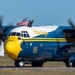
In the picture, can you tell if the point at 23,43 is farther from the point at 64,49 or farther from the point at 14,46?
the point at 64,49

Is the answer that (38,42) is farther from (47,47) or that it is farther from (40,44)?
(47,47)

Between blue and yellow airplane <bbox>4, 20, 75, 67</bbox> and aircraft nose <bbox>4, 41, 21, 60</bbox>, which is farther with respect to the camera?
blue and yellow airplane <bbox>4, 20, 75, 67</bbox>

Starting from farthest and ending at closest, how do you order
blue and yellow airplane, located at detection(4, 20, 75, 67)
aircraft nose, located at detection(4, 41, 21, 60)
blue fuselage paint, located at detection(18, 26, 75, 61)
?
blue fuselage paint, located at detection(18, 26, 75, 61) < blue and yellow airplane, located at detection(4, 20, 75, 67) < aircraft nose, located at detection(4, 41, 21, 60)

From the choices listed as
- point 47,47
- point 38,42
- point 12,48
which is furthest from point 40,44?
point 12,48

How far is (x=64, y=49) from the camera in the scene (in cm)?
4691

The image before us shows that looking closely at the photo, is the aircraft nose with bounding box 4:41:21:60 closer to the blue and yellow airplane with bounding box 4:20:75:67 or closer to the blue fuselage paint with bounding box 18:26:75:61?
the blue and yellow airplane with bounding box 4:20:75:67

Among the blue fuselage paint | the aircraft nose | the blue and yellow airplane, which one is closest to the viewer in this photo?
the aircraft nose

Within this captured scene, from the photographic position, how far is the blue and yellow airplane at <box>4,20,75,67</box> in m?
44.8

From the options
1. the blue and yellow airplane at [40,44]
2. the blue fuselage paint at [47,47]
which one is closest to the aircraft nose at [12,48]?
the blue and yellow airplane at [40,44]

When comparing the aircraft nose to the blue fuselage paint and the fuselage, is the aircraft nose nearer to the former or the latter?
the fuselage

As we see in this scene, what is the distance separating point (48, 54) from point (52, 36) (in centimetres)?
163

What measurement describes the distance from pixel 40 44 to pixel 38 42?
0.28m

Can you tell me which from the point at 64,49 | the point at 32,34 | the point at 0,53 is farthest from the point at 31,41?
the point at 0,53

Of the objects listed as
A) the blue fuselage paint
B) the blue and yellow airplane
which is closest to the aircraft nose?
the blue and yellow airplane
